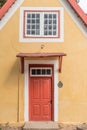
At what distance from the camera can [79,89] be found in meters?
16.5

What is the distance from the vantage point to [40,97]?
1664cm

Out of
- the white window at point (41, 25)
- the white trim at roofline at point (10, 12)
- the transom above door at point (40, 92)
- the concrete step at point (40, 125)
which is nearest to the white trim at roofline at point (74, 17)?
the white window at point (41, 25)

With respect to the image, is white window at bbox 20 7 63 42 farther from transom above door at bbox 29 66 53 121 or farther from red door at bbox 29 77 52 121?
red door at bbox 29 77 52 121

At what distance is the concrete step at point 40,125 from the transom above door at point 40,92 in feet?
1.83

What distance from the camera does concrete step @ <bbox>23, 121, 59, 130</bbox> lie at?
49.5 ft

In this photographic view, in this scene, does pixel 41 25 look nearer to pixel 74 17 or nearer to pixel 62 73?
A: pixel 74 17

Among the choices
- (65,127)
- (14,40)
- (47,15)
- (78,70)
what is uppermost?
(47,15)

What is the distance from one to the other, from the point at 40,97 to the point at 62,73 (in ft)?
5.17

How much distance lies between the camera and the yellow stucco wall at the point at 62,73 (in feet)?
54.1

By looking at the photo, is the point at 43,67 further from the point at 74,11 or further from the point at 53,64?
the point at 74,11

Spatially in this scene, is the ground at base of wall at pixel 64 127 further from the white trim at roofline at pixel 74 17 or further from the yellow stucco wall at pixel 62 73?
the white trim at roofline at pixel 74 17

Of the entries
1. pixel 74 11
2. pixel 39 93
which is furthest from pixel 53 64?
pixel 74 11

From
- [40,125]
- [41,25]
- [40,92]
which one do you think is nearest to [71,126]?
[40,125]

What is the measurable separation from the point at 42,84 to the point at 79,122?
99.6 inches
